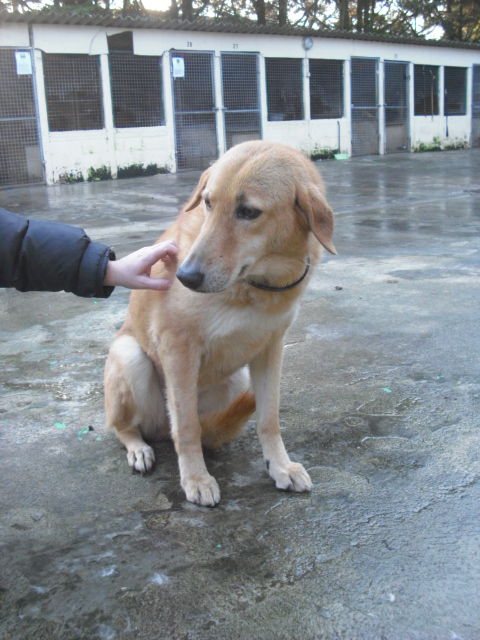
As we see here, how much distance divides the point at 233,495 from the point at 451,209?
25.6ft

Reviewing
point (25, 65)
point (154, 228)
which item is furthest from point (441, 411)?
point (25, 65)

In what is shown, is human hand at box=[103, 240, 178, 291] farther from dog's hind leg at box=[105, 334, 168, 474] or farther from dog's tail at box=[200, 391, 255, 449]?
dog's tail at box=[200, 391, 255, 449]

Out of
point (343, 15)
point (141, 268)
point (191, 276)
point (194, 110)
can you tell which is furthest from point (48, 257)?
point (343, 15)

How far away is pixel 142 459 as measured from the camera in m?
2.55

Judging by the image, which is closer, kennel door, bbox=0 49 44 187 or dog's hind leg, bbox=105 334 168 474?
dog's hind leg, bbox=105 334 168 474

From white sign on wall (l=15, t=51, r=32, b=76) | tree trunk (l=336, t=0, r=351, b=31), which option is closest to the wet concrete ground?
white sign on wall (l=15, t=51, r=32, b=76)

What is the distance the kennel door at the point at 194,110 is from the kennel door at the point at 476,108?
1211 centimetres

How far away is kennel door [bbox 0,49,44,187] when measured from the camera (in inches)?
543

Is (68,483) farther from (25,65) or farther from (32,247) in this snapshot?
(25,65)

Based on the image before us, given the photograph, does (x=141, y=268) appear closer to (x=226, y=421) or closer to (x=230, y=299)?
(x=230, y=299)

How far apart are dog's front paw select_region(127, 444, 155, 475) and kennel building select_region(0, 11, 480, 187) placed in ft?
43.1

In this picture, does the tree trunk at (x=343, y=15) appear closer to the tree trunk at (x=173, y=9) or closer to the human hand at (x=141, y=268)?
the tree trunk at (x=173, y=9)

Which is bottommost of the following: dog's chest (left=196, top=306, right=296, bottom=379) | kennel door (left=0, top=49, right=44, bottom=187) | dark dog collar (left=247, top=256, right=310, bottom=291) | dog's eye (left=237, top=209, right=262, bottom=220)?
dog's chest (left=196, top=306, right=296, bottom=379)

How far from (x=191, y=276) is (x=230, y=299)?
0.21 m
